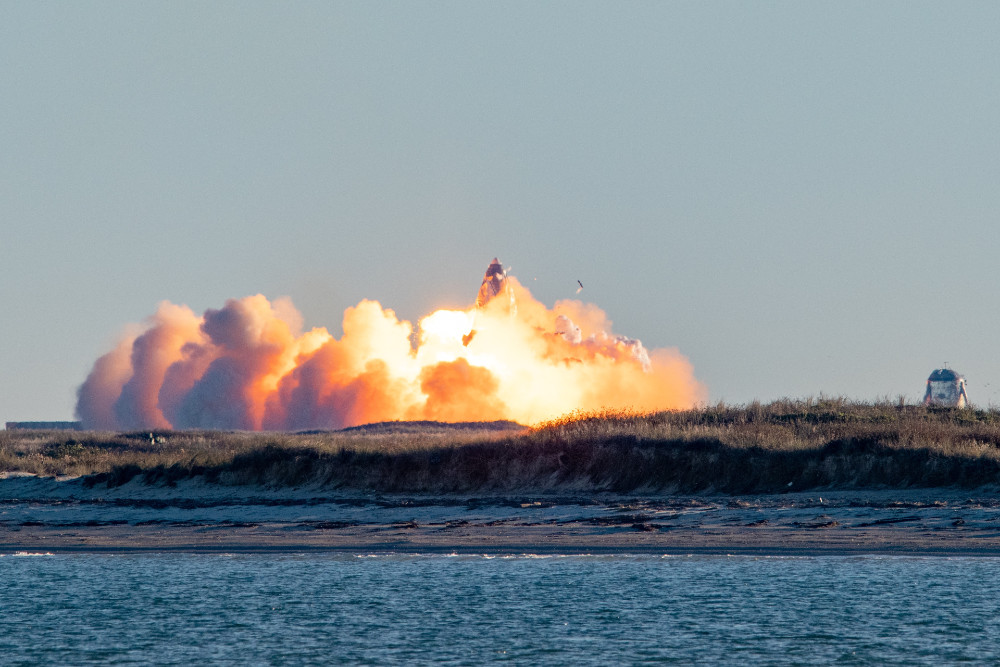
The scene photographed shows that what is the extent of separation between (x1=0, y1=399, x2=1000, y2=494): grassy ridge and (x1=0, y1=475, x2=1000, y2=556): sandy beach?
138 centimetres

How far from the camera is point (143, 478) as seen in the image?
141ft

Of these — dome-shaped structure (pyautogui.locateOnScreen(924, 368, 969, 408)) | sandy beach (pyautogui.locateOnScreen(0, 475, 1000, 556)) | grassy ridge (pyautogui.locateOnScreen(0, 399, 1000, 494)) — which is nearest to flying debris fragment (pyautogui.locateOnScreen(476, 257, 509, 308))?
dome-shaped structure (pyautogui.locateOnScreen(924, 368, 969, 408))

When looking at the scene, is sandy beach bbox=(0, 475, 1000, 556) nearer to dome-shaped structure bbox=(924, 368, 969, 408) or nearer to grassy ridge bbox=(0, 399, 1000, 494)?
grassy ridge bbox=(0, 399, 1000, 494)

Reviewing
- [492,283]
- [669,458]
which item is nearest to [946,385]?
[492,283]

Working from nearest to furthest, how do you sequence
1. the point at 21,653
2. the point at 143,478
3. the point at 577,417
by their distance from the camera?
the point at 21,653
the point at 143,478
the point at 577,417

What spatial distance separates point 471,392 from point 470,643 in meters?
83.3

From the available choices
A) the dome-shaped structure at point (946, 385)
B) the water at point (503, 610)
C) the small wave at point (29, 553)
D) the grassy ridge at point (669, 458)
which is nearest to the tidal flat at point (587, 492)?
the grassy ridge at point (669, 458)

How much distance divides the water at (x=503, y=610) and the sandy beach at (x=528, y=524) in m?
1.38

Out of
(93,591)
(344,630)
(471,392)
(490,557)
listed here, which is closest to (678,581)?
(490,557)

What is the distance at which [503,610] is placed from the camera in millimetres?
20828

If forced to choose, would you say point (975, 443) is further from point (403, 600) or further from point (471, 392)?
point (471, 392)

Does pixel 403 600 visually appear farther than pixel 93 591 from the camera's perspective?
No

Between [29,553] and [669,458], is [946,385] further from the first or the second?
[29,553]

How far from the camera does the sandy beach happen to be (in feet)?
83.8
